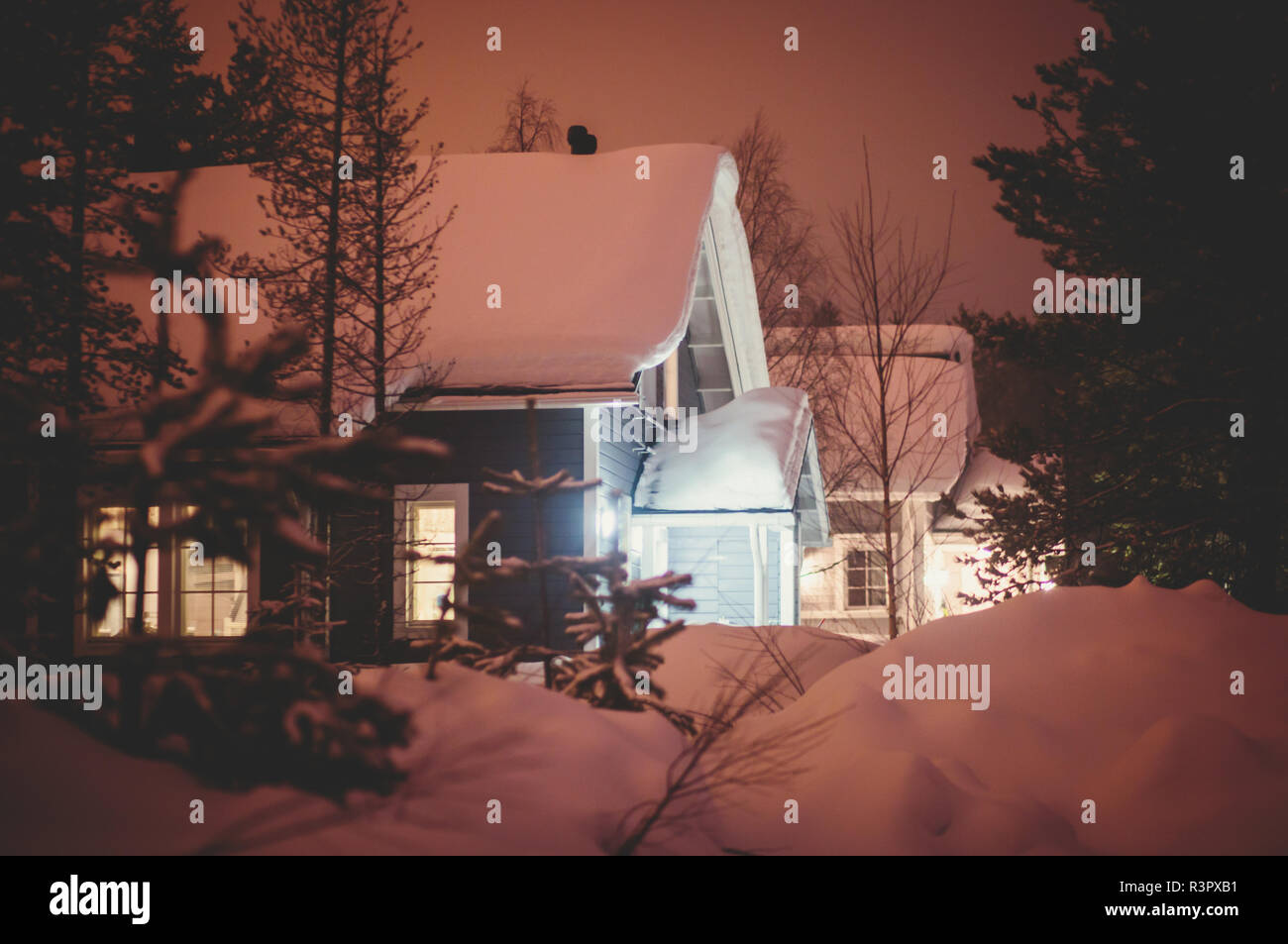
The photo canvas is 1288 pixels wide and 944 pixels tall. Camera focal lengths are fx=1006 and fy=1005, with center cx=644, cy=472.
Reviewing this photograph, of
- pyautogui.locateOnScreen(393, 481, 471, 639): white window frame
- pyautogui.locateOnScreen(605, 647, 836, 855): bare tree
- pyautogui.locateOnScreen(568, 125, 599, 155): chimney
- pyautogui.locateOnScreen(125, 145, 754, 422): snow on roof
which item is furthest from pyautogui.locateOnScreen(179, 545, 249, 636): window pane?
pyautogui.locateOnScreen(605, 647, 836, 855): bare tree

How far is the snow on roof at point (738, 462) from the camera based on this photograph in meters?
12.1

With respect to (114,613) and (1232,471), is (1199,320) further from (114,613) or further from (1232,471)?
(114,613)

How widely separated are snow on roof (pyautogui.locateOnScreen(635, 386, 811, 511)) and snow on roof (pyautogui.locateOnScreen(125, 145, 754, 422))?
77.7 inches

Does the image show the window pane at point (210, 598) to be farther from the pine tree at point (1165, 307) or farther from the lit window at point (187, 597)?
the pine tree at point (1165, 307)

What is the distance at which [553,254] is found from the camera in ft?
40.5

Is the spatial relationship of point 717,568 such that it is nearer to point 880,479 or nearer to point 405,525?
point 405,525

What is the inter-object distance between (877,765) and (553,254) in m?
9.30

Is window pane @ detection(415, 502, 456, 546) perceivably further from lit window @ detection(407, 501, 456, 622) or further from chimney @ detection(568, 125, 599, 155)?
chimney @ detection(568, 125, 599, 155)

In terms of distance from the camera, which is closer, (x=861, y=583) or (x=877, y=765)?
(x=877, y=765)

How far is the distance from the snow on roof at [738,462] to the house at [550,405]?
1.0 inches

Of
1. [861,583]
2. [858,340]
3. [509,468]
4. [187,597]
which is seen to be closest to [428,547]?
[509,468]
